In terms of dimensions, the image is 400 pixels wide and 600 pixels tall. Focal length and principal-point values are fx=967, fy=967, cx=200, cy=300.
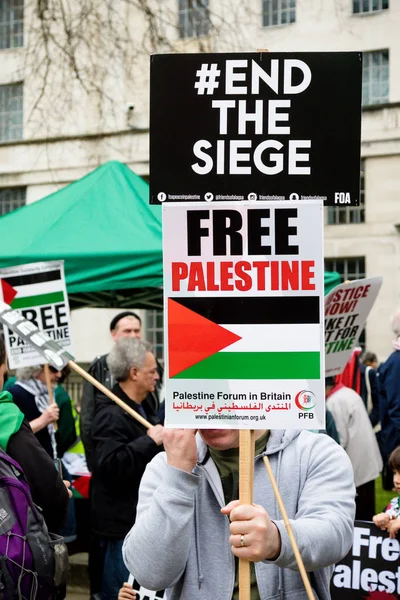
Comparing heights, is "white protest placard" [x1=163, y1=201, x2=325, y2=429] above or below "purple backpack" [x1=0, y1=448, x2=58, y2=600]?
above

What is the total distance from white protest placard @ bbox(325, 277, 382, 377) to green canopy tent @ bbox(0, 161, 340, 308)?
159cm

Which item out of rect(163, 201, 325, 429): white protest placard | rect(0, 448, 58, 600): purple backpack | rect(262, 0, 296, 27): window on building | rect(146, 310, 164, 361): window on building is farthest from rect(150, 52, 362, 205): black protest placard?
rect(146, 310, 164, 361): window on building

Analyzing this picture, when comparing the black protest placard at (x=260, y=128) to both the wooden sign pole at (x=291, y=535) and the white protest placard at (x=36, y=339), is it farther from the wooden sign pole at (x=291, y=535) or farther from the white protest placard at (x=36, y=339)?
the white protest placard at (x=36, y=339)

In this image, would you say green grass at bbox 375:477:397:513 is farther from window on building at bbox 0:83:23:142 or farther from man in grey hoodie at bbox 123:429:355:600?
window on building at bbox 0:83:23:142

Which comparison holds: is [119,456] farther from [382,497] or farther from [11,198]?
[11,198]

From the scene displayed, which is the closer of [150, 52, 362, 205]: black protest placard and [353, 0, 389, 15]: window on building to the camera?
[150, 52, 362, 205]: black protest placard

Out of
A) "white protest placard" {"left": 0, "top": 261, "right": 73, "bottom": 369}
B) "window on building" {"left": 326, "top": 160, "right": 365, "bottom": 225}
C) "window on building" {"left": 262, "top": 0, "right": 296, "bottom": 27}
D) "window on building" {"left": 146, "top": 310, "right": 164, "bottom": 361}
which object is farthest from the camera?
"window on building" {"left": 146, "top": 310, "right": 164, "bottom": 361}

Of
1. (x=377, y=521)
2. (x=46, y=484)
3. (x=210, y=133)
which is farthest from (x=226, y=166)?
(x=377, y=521)

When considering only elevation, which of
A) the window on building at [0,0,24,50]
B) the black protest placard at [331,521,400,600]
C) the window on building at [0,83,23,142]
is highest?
the window on building at [0,0,24,50]

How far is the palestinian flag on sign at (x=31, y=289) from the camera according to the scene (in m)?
6.49

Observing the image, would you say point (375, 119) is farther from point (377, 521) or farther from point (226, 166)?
point (226, 166)

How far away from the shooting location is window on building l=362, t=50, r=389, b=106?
24.8 meters

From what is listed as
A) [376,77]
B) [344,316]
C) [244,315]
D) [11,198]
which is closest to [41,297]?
[344,316]

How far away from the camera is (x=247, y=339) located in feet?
8.72
